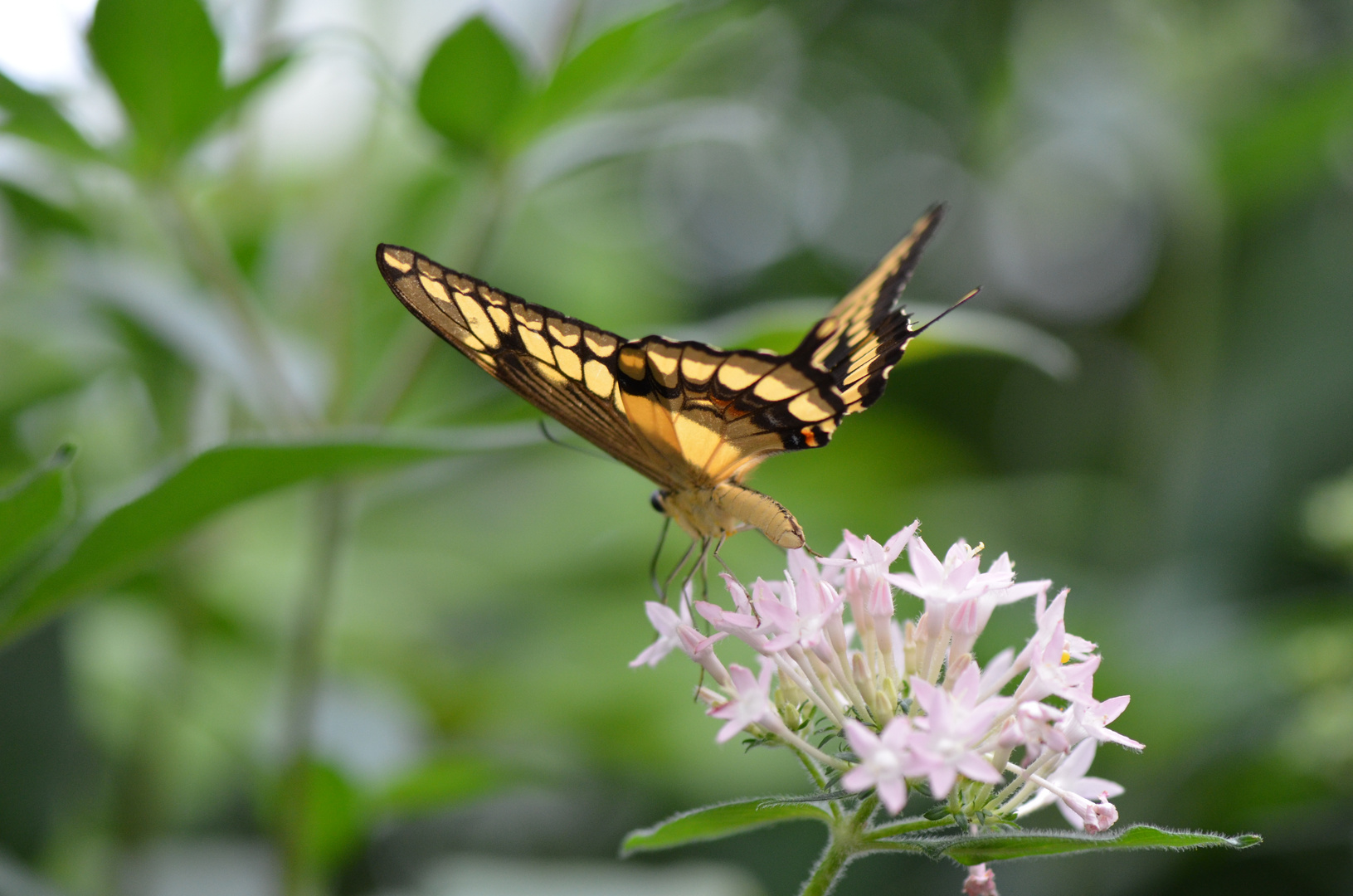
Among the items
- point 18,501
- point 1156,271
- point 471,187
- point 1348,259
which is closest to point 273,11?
point 471,187

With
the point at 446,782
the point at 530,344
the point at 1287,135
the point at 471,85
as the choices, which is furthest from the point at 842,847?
the point at 1287,135

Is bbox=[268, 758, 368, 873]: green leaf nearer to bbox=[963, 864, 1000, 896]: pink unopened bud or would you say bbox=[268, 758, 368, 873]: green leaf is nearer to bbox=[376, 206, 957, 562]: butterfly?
bbox=[376, 206, 957, 562]: butterfly

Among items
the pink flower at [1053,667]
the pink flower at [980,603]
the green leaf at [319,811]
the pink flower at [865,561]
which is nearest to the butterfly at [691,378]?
the pink flower at [865,561]

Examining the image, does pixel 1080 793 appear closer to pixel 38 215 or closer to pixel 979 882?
pixel 979 882

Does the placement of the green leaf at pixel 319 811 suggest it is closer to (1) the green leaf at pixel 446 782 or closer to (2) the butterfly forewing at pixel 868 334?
(1) the green leaf at pixel 446 782

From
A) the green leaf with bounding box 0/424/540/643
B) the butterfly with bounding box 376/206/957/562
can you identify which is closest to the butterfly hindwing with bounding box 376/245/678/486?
the butterfly with bounding box 376/206/957/562

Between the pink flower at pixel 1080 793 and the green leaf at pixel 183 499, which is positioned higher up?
the green leaf at pixel 183 499
